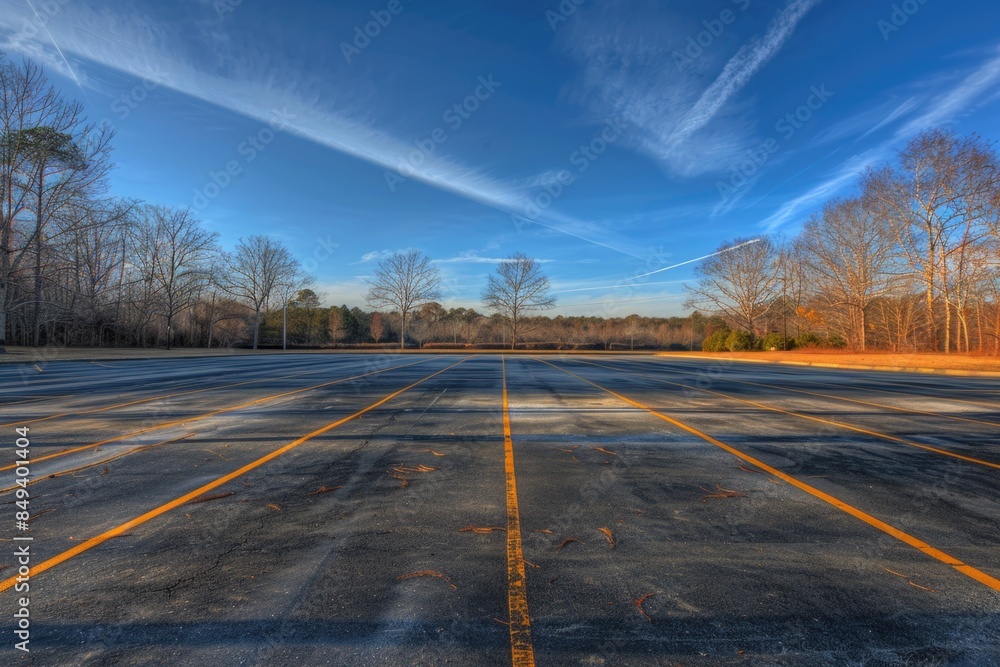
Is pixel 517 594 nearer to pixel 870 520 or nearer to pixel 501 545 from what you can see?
pixel 501 545

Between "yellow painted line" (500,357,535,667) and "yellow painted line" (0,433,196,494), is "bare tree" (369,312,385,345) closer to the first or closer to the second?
"yellow painted line" (0,433,196,494)

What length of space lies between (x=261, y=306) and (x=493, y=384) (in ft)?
164

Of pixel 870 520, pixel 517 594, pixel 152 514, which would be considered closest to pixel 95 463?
pixel 152 514

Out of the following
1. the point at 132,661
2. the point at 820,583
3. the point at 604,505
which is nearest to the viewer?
the point at 132,661

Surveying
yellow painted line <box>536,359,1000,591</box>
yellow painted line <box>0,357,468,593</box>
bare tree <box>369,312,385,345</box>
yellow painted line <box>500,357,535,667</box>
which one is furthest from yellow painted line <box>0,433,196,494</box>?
bare tree <box>369,312,385,345</box>

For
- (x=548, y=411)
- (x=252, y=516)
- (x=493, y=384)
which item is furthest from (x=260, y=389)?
(x=252, y=516)

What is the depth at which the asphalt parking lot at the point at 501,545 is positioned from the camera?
7.42 ft

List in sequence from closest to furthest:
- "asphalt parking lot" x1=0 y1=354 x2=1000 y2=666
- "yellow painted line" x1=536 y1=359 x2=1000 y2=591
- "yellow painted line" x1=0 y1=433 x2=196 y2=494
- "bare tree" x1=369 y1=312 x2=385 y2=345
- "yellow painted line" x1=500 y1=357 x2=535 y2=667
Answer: "yellow painted line" x1=500 y1=357 x2=535 y2=667, "asphalt parking lot" x1=0 y1=354 x2=1000 y2=666, "yellow painted line" x1=536 y1=359 x2=1000 y2=591, "yellow painted line" x1=0 y1=433 x2=196 y2=494, "bare tree" x1=369 y1=312 x2=385 y2=345

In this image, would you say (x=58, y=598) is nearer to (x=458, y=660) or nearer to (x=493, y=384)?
(x=458, y=660)

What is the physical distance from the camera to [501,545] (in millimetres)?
3271

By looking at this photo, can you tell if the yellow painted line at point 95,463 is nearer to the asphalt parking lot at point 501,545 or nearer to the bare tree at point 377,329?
the asphalt parking lot at point 501,545

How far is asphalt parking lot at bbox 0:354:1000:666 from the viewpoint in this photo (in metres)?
2.26

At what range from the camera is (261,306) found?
55.2 meters

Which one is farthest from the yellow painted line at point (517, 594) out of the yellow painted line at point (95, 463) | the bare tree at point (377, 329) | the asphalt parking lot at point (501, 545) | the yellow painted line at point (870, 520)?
the bare tree at point (377, 329)
